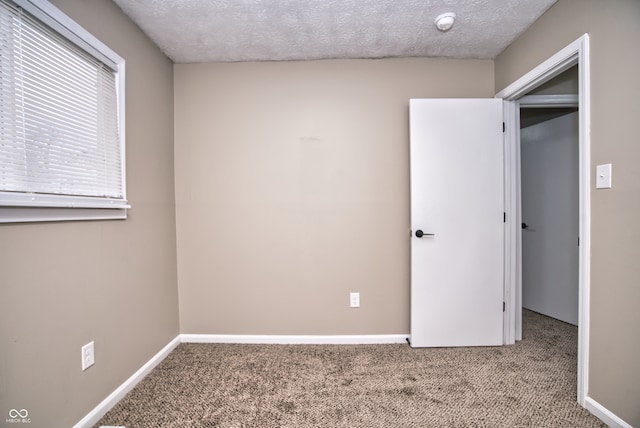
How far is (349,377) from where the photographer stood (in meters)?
1.85

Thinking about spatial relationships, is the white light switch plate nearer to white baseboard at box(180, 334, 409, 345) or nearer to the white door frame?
the white door frame

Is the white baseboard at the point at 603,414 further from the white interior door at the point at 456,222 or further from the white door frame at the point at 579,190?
the white interior door at the point at 456,222

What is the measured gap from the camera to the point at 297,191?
2393mm

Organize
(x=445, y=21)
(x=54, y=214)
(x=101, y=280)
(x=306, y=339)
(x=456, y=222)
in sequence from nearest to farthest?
(x=54, y=214) → (x=101, y=280) → (x=445, y=21) → (x=456, y=222) → (x=306, y=339)

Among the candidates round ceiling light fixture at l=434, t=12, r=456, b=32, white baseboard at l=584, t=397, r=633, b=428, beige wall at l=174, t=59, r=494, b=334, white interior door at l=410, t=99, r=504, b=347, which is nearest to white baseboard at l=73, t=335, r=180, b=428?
beige wall at l=174, t=59, r=494, b=334

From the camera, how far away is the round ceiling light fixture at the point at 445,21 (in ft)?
5.90

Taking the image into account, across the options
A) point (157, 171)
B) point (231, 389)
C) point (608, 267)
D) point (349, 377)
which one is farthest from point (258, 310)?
point (608, 267)

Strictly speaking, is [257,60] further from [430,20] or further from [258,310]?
[258,310]

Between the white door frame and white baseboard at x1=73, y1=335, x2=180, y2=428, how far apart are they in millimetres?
2772

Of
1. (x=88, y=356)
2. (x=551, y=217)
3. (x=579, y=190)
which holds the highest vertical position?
(x=579, y=190)

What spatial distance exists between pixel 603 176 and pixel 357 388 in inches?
73.8

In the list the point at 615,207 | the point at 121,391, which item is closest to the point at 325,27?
the point at 615,207

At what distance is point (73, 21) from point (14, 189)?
0.94 metres

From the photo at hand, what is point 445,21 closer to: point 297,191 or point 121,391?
point 297,191
